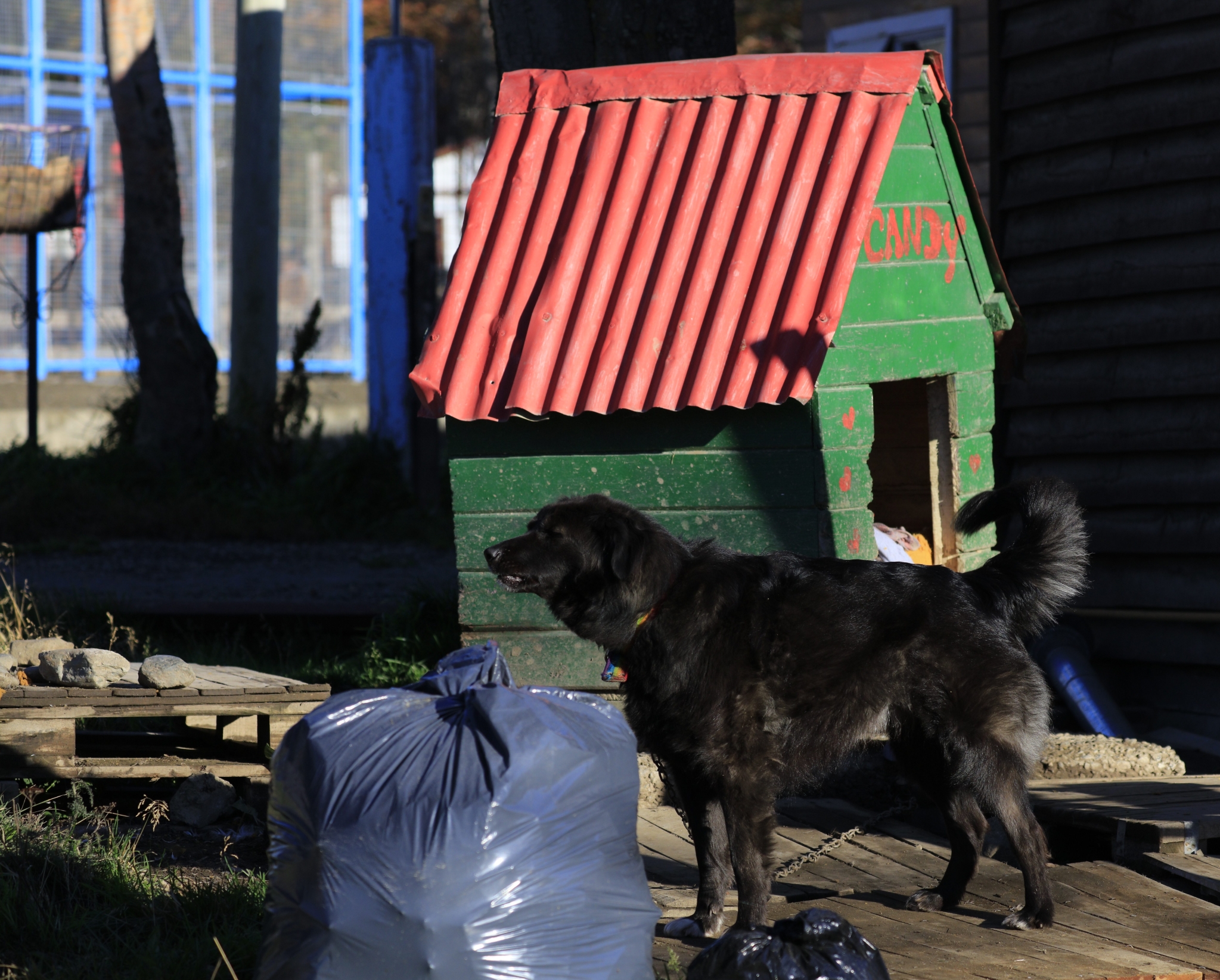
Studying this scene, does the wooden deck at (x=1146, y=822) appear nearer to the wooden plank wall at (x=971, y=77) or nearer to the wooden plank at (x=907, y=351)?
the wooden plank at (x=907, y=351)

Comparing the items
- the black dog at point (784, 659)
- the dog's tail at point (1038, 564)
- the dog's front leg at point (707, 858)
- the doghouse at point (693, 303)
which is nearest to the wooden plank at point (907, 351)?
the doghouse at point (693, 303)

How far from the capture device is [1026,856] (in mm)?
3951

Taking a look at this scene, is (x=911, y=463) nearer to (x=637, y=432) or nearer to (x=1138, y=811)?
(x=637, y=432)

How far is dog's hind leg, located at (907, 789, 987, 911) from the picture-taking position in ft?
13.8

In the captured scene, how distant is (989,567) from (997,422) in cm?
428

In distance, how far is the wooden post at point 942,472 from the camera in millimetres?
6012

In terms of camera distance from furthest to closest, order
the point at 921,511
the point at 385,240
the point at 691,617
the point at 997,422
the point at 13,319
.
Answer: the point at 13,319
the point at 385,240
the point at 997,422
the point at 921,511
the point at 691,617

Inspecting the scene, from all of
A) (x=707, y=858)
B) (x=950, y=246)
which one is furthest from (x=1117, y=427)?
(x=707, y=858)

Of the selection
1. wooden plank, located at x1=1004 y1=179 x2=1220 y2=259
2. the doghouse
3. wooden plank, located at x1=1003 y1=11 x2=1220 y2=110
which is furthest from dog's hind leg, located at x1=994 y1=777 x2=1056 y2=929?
wooden plank, located at x1=1003 y1=11 x2=1220 y2=110

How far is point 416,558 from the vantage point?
10.3 metres

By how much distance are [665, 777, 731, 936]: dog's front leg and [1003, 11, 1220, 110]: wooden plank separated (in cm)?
506

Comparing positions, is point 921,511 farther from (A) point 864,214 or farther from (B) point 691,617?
(B) point 691,617

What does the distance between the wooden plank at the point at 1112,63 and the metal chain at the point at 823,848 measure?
4381mm

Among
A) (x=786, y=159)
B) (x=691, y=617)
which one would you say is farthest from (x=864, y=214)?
(x=691, y=617)
